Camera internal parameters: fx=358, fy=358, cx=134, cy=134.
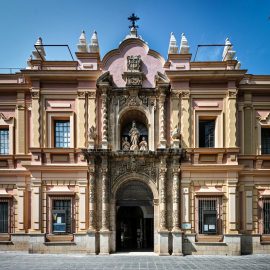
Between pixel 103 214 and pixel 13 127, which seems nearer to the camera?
A: pixel 103 214

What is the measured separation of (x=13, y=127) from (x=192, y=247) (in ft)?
44.0

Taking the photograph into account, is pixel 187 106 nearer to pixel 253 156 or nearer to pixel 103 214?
pixel 253 156

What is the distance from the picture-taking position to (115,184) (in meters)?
21.8

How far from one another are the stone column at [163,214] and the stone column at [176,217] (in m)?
0.47

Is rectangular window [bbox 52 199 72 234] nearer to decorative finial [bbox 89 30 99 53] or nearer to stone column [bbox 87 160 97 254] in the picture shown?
stone column [bbox 87 160 97 254]

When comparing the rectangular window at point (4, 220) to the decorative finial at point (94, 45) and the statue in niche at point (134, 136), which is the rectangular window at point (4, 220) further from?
the decorative finial at point (94, 45)

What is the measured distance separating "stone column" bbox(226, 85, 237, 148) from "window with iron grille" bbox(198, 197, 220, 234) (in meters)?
3.61

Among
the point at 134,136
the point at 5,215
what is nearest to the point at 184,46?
the point at 134,136

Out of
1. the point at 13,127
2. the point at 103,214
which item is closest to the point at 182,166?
the point at 103,214

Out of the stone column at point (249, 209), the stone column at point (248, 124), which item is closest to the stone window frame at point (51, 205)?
the stone column at point (249, 209)

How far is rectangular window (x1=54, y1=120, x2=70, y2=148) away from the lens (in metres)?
22.7

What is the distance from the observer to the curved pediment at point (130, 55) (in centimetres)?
2259

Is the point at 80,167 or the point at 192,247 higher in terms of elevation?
the point at 80,167

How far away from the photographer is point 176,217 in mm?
21266
